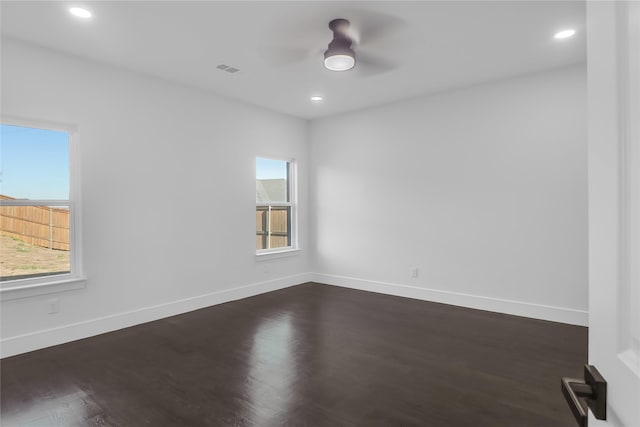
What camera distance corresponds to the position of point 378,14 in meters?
2.83

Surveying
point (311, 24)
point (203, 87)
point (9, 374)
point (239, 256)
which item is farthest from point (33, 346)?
point (311, 24)

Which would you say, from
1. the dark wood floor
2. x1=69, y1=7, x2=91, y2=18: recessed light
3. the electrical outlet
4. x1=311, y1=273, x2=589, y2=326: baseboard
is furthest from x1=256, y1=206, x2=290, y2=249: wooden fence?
x1=69, y1=7, x2=91, y2=18: recessed light

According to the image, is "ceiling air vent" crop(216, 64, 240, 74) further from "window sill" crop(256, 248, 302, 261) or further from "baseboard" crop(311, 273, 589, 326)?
"baseboard" crop(311, 273, 589, 326)

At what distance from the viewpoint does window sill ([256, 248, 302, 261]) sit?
5.34 metres

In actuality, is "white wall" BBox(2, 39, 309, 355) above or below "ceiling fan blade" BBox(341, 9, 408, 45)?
below

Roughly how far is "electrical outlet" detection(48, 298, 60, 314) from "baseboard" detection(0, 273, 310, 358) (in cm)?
16

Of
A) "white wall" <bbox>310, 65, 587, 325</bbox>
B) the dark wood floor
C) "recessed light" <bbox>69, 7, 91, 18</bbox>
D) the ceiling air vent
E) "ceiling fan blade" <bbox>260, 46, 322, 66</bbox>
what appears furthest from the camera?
"white wall" <bbox>310, 65, 587, 325</bbox>

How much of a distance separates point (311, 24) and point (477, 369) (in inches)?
122

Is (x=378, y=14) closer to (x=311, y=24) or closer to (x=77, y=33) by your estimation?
(x=311, y=24)

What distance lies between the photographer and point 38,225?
11.2 ft

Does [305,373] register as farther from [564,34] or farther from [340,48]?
[564,34]

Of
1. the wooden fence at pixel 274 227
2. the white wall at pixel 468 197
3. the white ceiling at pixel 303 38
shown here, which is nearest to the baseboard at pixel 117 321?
the wooden fence at pixel 274 227

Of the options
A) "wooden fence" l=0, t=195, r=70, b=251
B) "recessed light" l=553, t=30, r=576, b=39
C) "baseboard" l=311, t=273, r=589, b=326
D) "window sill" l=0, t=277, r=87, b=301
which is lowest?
"baseboard" l=311, t=273, r=589, b=326

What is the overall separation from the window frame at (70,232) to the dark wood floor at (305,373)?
0.56m
